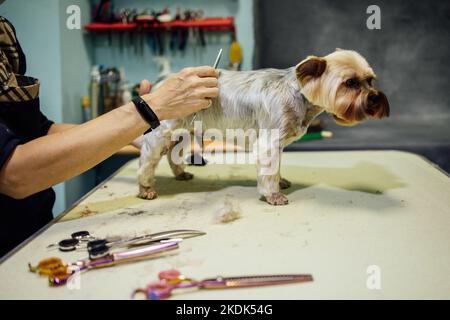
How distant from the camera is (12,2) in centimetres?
228

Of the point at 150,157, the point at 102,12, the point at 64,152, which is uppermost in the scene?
the point at 102,12

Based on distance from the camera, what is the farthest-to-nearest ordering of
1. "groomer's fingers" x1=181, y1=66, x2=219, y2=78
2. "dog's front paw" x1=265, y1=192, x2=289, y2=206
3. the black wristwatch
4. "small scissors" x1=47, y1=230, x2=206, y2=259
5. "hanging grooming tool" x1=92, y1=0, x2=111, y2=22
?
"hanging grooming tool" x1=92, y1=0, x2=111, y2=22
"dog's front paw" x1=265, y1=192, x2=289, y2=206
"groomer's fingers" x1=181, y1=66, x2=219, y2=78
the black wristwatch
"small scissors" x1=47, y1=230, x2=206, y2=259

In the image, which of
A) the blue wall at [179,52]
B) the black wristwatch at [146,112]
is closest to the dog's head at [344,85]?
the black wristwatch at [146,112]

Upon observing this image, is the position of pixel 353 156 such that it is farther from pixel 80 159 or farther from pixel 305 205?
pixel 80 159

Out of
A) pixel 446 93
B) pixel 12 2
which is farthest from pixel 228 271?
pixel 446 93

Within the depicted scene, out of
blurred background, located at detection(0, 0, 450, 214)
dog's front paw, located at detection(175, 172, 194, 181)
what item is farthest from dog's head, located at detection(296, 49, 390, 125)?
blurred background, located at detection(0, 0, 450, 214)

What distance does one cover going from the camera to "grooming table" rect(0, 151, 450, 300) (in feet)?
2.76

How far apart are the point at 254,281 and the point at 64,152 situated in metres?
0.49

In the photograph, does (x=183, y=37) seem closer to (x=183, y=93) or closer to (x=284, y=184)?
(x=284, y=184)

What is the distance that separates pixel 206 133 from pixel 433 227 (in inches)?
27.9

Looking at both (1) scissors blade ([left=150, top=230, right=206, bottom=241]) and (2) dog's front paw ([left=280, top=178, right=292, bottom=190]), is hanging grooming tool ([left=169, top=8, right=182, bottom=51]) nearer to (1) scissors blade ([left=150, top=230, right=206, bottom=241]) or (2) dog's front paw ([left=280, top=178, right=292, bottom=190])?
(2) dog's front paw ([left=280, top=178, right=292, bottom=190])

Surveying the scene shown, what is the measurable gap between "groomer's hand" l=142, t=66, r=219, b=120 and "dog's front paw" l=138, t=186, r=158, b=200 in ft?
1.07

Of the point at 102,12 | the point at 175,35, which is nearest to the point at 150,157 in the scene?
the point at 175,35

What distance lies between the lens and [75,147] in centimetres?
102
